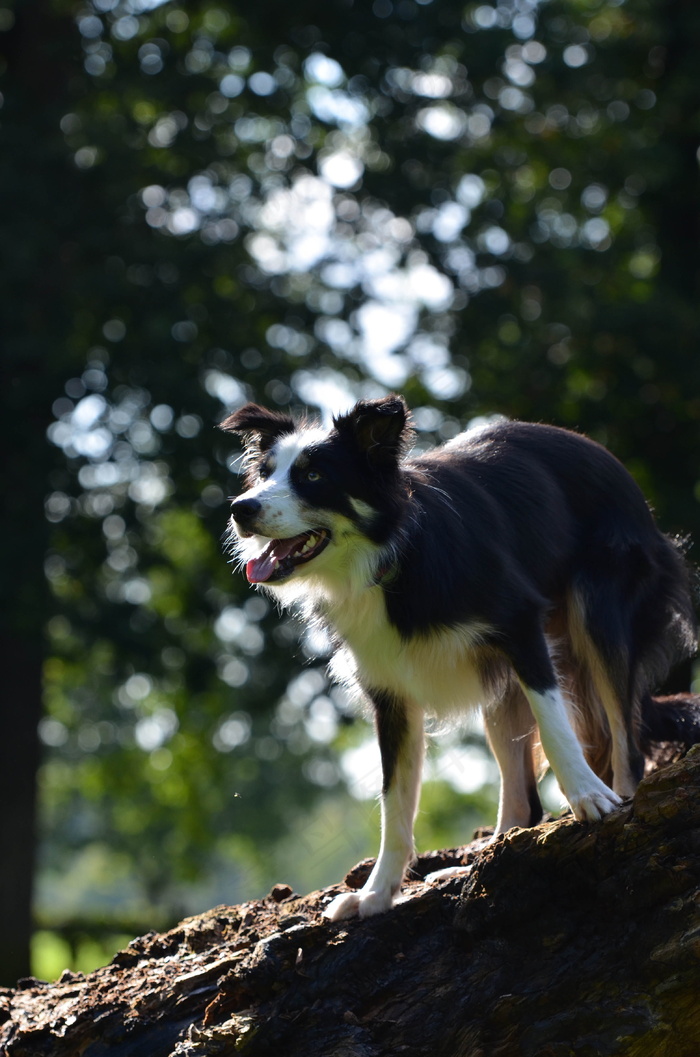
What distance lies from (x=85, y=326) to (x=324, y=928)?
10.5 meters

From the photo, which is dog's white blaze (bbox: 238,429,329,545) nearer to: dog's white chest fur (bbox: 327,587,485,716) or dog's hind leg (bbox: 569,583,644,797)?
dog's white chest fur (bbox: 327,587,485,716)

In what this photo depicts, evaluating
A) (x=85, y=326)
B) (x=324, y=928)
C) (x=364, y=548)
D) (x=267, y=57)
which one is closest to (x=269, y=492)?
(x=364, y=548)

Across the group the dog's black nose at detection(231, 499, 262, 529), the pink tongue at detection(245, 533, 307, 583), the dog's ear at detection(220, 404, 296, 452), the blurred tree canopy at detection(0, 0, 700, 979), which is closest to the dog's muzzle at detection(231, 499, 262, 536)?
the dog's black nose at detection(231, 499, 262, 529)

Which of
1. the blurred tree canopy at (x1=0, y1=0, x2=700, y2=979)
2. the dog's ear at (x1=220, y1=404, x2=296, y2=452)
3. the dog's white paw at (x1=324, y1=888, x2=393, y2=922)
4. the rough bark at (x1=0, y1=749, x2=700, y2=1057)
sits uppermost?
the blurred tree canopy at (x1=0, y1=0, x2=700, y2=979)

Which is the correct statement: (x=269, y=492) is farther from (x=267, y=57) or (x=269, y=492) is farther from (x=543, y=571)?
(x=267, y=57)

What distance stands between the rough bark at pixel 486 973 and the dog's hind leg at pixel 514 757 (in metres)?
0.65

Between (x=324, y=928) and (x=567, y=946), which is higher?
(x=324, y=928)

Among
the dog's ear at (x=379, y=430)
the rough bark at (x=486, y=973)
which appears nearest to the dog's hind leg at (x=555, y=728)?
the rough bark at (x=486, y=973)

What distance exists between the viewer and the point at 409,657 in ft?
17.1

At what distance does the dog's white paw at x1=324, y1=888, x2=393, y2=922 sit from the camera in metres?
5.28

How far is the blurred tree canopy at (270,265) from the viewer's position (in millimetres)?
13250

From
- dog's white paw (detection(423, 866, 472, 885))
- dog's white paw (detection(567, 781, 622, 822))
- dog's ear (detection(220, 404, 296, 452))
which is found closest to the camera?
dog's white paw (detection(567, 781, 622, 822))

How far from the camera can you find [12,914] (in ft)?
46.0

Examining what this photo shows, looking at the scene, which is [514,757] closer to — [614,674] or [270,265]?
[614,674]
